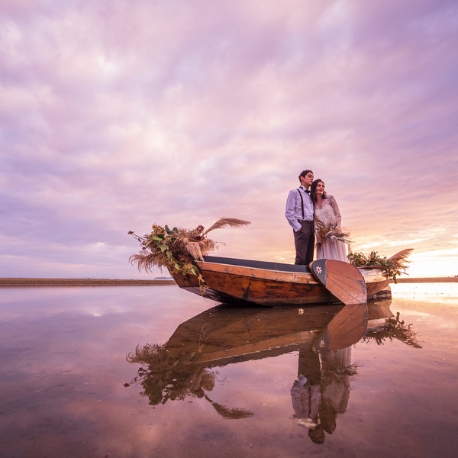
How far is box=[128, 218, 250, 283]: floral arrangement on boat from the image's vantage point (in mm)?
5566

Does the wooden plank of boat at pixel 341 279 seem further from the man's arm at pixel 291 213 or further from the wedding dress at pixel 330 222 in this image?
the wedding dress at pixel 330 222

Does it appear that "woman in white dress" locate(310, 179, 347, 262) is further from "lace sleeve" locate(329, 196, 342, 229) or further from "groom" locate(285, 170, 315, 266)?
"groom" locate(285, 170, 315, 266)

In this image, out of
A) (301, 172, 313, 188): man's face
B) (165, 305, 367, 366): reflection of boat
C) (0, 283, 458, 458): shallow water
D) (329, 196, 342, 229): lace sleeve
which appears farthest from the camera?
(329, 196, 342, 229): lace sleeve

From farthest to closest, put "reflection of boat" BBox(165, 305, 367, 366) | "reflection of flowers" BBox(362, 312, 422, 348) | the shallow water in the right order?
"reflection of flowers" BBox(362, 312, 422, 348)
"reflection of boat" BBox(165, 305, 367, 366)
the shallow water

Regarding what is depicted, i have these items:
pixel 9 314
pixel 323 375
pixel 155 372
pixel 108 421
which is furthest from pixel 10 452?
pixel 9 314

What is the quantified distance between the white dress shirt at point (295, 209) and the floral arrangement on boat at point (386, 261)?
2.59 m

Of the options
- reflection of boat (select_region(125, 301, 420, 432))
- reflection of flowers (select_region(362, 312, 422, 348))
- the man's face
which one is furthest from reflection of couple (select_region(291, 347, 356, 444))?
the man's face

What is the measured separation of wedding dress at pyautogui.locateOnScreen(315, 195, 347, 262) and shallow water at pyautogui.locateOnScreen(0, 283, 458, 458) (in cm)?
475

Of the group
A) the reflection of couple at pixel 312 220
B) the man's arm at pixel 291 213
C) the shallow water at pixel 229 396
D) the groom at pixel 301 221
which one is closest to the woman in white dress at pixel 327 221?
the reflection of couple at pixel 312 220

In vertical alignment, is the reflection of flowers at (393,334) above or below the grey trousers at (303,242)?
below

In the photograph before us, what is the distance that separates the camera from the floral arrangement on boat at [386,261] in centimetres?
870

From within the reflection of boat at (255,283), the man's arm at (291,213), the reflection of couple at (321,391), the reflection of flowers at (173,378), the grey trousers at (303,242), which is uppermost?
the man's arm at (291,213)

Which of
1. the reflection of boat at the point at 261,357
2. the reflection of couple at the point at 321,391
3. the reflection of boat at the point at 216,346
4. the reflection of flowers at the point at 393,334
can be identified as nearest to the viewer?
the reflection of couple at the point at 321,391

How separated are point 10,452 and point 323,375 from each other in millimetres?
1644
